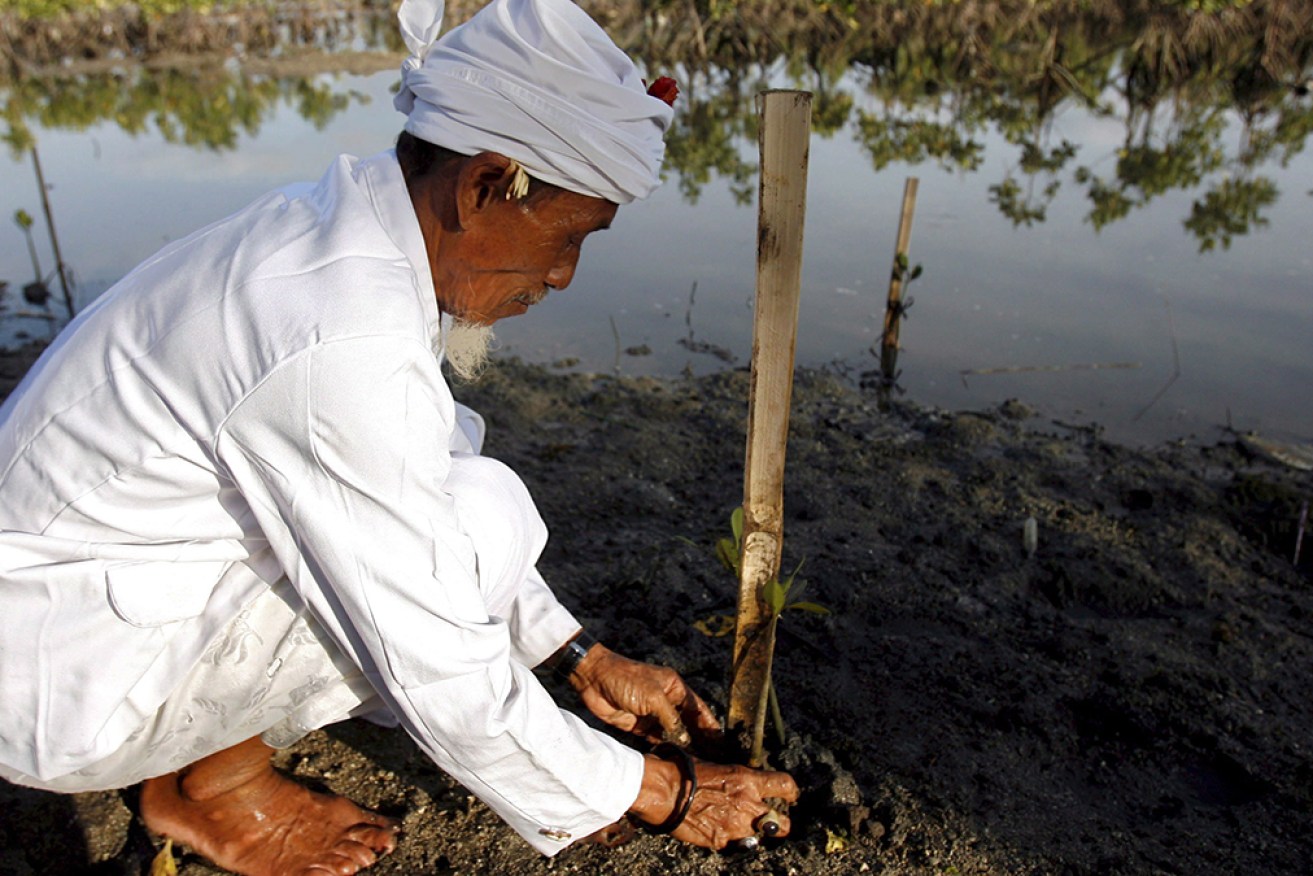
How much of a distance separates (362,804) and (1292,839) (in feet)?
6.04

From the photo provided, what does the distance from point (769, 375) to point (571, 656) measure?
753 mm

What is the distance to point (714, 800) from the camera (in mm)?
1783

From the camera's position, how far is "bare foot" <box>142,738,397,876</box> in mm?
1781

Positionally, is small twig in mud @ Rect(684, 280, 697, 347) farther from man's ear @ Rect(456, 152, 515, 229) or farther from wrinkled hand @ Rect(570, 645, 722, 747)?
man's ear @ Rect(456, 152, 515, 229)

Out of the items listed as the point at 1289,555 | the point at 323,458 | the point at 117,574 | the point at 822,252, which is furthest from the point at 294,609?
the point at 822,252

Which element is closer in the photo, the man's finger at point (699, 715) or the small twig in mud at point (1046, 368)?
the man's finger at point (699, 715)

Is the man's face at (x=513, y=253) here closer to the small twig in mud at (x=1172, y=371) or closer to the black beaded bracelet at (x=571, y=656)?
the black beaded bracelet at (x=571, y=656)

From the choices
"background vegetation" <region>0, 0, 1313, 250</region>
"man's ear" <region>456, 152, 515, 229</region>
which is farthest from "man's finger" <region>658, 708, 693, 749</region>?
A: "background vegetation" <region>0, 0, 1313, 250</region>

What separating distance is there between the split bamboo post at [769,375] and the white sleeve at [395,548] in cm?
43

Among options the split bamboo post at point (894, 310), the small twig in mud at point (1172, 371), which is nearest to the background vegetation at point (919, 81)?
the small twig in mud at point (1172, 371)

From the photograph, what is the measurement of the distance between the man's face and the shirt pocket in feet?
1.78

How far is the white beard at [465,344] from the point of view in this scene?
1.73m

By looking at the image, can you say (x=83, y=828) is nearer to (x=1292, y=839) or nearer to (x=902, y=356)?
(x=1292, y=839)

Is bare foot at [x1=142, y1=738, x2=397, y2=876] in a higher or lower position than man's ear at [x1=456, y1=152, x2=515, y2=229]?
lower
